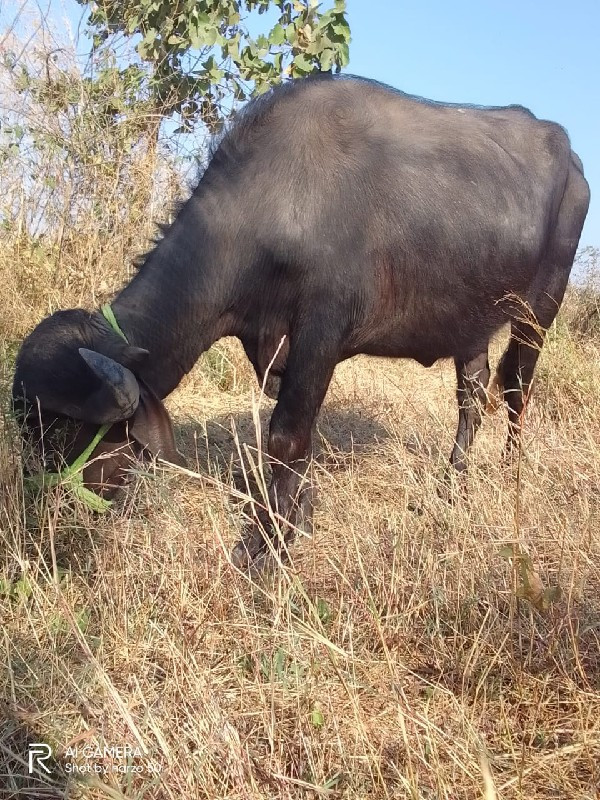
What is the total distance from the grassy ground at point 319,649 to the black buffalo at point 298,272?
0.37 metres

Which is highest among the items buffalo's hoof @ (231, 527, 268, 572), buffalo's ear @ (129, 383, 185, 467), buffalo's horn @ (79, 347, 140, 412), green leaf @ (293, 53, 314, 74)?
green leaf @ (293, 53, 314, 74)

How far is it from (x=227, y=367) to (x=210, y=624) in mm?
4501

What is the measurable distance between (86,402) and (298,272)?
3.69ft

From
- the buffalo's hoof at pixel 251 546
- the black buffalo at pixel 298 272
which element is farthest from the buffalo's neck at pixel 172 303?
the buffalo's hoof at pixel 251 546

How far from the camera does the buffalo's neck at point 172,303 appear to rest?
3.50 m

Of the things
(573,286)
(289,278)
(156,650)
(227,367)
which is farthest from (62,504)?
(573,286)

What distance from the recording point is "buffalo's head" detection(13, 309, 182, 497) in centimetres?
304

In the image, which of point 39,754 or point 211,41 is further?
point 211,41

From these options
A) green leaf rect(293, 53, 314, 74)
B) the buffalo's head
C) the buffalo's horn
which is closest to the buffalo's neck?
the buffalo's head

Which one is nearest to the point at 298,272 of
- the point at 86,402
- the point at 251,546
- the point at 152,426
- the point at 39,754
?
the point at 152,426

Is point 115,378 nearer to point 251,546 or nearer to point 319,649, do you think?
point 251,546

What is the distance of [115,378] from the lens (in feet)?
9.84

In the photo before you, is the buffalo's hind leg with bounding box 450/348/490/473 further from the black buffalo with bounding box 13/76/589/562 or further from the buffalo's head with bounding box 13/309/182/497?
the buffalo's head with bounding box 13/309/182/497

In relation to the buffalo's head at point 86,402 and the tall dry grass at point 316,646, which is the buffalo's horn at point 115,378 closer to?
the buffalo's head at point 86,402
